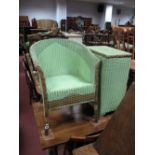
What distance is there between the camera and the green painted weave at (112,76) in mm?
1591

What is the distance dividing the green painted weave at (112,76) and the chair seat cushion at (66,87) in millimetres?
157

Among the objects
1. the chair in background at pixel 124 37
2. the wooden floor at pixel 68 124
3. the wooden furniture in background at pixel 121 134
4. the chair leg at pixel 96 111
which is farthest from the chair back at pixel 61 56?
the chair in background at pixel 124 37

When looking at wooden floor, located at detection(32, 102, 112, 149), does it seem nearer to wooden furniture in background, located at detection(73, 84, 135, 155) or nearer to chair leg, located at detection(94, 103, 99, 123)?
chair leg, located at detection(94, 103, 99, 123)

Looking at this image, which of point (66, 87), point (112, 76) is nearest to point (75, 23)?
point (112, 76)

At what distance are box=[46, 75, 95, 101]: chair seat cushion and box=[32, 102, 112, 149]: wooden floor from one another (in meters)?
0.36

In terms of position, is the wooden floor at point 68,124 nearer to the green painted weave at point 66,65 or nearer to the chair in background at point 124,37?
the green painted weave at point 66,65

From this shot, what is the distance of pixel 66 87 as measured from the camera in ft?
5.10

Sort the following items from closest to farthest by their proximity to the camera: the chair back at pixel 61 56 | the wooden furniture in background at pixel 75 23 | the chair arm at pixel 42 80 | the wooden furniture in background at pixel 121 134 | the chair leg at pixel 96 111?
the wooden furniture in background at pixel 121 134 < the chair arm at pixel 42 80 < the chair leg at pixel 96 111 < the chair back at pixel 61 56 < the wooden furniture in background at pixel 75 23

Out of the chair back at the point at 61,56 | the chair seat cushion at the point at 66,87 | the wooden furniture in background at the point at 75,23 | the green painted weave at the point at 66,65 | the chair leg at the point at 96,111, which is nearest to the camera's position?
the chair seat cushion at the point at 66,87

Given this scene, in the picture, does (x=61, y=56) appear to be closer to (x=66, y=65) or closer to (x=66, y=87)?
(x=66, y=65)

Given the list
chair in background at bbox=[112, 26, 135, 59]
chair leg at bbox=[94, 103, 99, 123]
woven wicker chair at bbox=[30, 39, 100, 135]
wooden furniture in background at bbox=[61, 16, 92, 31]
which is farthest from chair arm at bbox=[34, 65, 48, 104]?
wooden furniture in background at bbox=[61, 16, 92, 31]

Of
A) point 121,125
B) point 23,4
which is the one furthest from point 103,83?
point 23,4

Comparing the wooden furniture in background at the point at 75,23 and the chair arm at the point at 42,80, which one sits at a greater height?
the wooden furniture in background at the point at 75,23

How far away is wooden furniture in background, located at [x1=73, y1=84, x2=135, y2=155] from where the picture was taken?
80cm
